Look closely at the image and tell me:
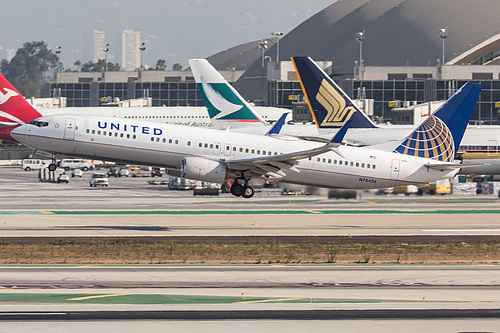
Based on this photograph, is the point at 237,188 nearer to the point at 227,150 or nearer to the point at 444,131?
the point at 227,150

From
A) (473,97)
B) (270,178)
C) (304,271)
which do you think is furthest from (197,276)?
(473,97)

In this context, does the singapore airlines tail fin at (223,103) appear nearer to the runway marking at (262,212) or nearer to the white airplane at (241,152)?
the runway marking at (262,212)

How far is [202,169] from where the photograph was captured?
50.3 meters

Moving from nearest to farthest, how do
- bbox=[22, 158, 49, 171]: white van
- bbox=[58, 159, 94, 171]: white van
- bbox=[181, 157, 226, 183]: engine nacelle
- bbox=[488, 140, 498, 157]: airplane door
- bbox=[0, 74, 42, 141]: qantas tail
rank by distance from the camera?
bbox=[181, 157, 226, 183]: engine nacelle, bbox=[0, 74, 42, 141]: qantas tail, bbox=[488, 140, 498, 157]: airplane door, bbox=[22, 158, 49, 171]: white van, bbox=[58, 159, 94, 171]: white van

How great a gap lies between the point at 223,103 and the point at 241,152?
95.6 feet

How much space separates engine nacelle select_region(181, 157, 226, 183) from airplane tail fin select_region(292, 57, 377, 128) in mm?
23346

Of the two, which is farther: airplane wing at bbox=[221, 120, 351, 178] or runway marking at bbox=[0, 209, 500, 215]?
runway marking at bbox=[0, 209, 500, 215]

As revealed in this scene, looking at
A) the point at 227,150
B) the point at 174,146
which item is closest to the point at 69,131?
the point at 174,146

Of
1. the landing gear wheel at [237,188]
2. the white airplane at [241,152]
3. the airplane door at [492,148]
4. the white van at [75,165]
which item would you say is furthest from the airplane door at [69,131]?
the white van at [75,165]

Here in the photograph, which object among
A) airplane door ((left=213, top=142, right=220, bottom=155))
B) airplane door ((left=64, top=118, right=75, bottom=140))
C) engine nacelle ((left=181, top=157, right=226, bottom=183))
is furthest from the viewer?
airplane door ((left=213, top=142, right=220, bottom=155))

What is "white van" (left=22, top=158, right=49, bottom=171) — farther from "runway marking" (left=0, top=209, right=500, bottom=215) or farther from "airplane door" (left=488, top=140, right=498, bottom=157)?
"airplane door" (left=488, top=140, right=498, bottom=157)

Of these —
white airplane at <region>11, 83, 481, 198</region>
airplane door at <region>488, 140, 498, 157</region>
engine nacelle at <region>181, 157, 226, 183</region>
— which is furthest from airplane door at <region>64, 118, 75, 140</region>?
airplane door at <region>488, 140, 498, 157</region>

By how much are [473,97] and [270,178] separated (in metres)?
17.2

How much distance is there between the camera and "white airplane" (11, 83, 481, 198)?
50.4 meters
